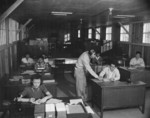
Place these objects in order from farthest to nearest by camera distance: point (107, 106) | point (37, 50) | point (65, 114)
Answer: point (37, 50), point (107, 106), point (65, 114)

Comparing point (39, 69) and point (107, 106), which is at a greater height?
point (39, 69)

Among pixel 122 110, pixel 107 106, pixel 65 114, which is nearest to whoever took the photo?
pixel 65 114

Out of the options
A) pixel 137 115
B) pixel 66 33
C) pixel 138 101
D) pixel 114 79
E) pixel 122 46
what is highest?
pixel 66 33

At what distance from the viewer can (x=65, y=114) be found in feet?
10.1

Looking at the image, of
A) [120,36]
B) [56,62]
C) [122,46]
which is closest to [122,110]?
[56,62]

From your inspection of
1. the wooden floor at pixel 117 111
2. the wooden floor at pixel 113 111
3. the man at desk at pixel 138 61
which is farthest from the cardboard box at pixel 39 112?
the man at desk at pixel 138 61

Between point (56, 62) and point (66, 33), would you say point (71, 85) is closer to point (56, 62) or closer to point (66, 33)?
point (56, 62)

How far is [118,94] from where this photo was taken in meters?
5.74

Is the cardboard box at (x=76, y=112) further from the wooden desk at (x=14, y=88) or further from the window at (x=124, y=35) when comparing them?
the window at (x=124, y=35)

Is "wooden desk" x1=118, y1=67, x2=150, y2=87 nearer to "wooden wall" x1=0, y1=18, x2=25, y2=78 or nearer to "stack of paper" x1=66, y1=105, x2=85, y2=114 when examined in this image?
"wooden wall" x1=0, y1=18, x2=25, y2=78

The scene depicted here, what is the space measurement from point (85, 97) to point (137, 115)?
1807 mm

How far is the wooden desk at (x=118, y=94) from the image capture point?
18.4 feet

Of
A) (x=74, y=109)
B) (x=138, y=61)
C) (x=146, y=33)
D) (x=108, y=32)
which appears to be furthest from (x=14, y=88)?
(x=108, y=32)

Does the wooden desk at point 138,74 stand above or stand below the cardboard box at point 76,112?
below
